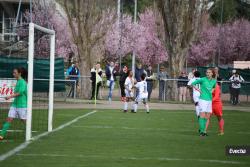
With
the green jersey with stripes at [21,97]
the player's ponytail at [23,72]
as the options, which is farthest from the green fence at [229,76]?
the green jersey with stripes at [21,97]

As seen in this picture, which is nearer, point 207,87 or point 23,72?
point 23,72

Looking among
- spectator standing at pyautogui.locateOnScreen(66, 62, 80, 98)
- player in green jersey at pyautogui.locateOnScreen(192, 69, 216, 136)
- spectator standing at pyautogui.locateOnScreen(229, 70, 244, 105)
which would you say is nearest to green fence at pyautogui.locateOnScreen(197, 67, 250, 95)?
spectator standing at pyautogui.locateOnScreen(229, 70, 244, 105)

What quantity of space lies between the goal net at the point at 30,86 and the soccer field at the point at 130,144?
70cm

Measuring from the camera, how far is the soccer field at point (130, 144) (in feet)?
42.9

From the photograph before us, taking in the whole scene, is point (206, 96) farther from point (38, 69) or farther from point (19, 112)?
point (38, 69)

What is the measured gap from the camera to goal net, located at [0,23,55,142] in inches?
656

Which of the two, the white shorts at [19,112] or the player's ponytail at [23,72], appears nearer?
the white shorts at [19,112]

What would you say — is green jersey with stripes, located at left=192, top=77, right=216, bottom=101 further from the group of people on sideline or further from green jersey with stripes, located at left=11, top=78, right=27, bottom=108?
the group of people on sideline

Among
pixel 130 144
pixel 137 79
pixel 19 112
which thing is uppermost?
pixel 137 79

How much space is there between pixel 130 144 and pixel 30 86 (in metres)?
2.64

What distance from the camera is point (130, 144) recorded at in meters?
16.3

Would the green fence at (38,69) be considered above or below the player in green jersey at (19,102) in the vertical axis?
above

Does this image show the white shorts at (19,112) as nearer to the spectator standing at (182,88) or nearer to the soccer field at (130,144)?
the soccer field at (130,144)

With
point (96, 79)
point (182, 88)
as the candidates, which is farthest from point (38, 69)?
point (182, 88)
